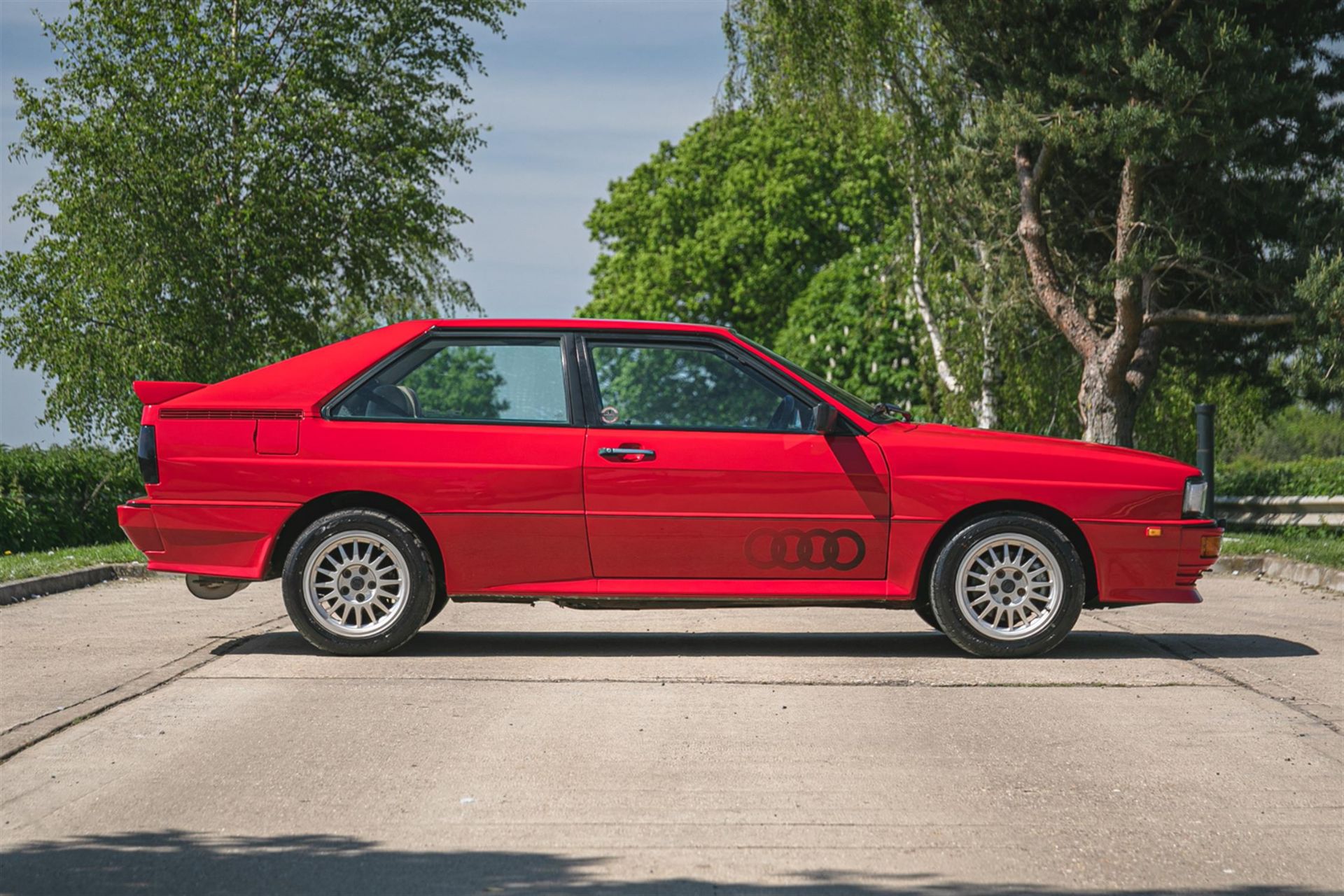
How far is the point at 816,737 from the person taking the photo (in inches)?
237

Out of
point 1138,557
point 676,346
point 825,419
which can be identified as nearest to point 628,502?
point 676,346

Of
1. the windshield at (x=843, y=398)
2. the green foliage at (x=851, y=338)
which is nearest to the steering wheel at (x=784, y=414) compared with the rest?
the windshield at (x=843, y=398)

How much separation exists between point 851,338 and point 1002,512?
35.5m

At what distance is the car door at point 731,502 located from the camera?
794 cm

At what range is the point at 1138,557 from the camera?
8.09 m

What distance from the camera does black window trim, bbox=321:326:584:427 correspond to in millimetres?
8117

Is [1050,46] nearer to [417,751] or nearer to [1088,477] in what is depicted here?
[1088,477]

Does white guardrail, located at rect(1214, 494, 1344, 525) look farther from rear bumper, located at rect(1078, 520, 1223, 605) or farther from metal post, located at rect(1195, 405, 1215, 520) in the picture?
rear bumper, located at rect(1078, 520, 1223, 605)

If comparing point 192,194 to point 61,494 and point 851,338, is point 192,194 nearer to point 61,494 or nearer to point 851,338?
point 61,494

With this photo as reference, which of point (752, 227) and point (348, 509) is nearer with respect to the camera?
point (348, 509)

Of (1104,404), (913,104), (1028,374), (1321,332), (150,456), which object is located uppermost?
(913,104)

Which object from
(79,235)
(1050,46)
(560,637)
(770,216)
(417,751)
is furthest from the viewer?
(770,216)

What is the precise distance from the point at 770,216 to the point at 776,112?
46.3 feet

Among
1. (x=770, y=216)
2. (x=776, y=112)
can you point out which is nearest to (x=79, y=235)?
(x=776, y=112)
